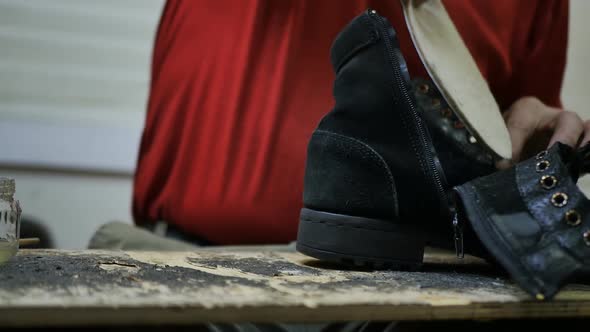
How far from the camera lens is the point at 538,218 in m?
0.49

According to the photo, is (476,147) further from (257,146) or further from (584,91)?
(584,91)

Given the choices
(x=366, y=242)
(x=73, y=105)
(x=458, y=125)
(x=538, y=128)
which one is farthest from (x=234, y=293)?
(x=73, y=105)

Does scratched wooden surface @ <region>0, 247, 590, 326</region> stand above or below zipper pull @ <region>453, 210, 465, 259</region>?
below

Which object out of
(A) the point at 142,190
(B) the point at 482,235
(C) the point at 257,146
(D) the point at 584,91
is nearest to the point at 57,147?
(A) the point at 142,190

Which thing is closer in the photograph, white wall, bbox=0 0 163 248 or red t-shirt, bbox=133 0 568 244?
red t-shirt, bbox=133 0 568 244

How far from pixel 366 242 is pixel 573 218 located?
0.59ft

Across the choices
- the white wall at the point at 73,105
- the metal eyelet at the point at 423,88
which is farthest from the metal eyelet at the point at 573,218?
the white wall at the point at 73,105

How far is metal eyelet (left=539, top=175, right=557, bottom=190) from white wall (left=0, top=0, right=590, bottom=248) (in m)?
1.06

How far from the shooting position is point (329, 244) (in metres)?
0.58

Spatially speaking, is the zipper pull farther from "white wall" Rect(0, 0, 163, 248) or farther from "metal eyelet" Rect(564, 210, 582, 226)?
"white wall" Rect(0, 0, 163, 248)

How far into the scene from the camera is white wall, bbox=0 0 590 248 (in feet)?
4.40

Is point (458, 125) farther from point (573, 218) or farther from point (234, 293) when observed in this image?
point (234, 293)

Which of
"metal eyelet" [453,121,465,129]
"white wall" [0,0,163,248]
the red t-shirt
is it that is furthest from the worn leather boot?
"white wall" [0,0,163,248]

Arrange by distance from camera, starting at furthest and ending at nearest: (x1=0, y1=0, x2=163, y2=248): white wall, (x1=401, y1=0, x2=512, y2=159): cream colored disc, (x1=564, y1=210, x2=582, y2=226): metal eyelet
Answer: (x1=0, y1=0, x2=163, y2=248): white wall, (x1=401, y1=0, x2=512, y2=159): cream colored disc, (x1=564, y1=210, x2=582, y2=226): metal eyelet
